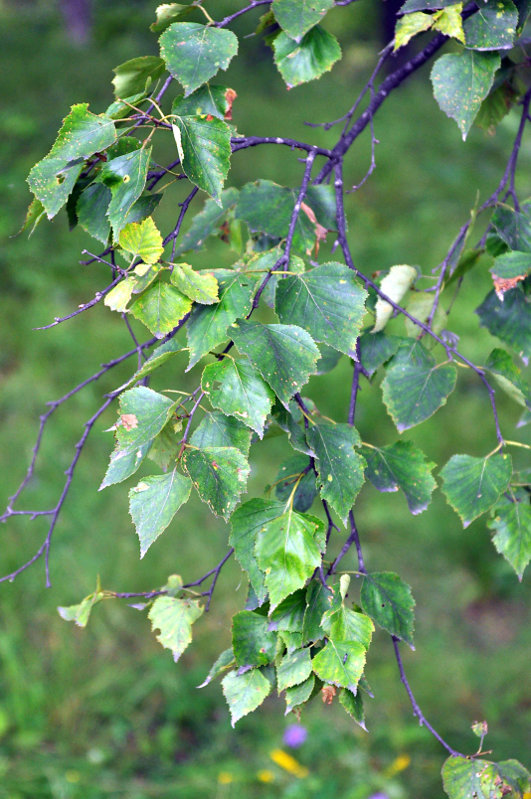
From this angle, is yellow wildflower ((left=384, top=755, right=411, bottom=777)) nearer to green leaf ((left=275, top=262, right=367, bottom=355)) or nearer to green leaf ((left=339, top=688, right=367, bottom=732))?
green leaf ((left=339, top=688, right=367, bottom=732))

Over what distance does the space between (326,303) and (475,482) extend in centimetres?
26

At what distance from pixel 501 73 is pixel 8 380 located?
2550 mm

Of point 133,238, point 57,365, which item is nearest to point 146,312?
point 133,238

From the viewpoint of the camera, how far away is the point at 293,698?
628 millimetres

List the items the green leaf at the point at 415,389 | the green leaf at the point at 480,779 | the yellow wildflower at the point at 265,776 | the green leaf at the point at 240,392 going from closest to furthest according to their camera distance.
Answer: the green leaf at the point at 240,392, the green leaf at the point at 480,779, the green leaf at the point at 415,389, the yellow wildflower at the point at 265,776

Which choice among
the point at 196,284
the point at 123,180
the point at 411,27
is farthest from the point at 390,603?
the point at 411,27

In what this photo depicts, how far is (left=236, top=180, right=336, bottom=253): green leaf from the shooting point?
0.85 metres

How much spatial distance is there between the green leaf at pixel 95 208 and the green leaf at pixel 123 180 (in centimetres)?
7

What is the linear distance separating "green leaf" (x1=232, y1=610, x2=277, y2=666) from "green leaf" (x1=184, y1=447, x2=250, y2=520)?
0.42 feet

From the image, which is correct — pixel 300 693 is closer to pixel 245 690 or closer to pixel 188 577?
pixel 245 690

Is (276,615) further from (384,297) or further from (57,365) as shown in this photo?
(57,365)

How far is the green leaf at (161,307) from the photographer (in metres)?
0.63

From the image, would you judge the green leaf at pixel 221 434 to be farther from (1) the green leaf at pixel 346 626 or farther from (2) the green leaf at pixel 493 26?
(2) the green leaf at pixel 493 26

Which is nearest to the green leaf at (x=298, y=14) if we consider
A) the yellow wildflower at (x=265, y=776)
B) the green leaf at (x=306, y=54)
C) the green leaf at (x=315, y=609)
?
the green leaf at (x=306, y=54)
